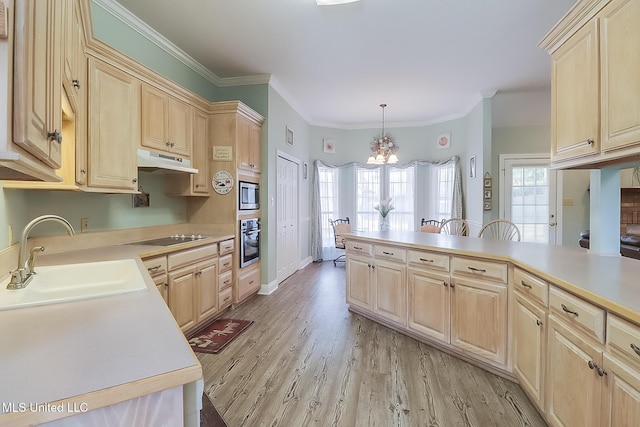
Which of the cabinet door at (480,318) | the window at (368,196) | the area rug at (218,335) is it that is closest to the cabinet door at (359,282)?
the cabinet door at (480,318)

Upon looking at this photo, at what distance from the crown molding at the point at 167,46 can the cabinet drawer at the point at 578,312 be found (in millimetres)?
3798

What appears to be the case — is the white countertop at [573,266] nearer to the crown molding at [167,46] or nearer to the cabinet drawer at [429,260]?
the cabinet drawer at [429,260]

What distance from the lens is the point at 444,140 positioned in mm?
6184

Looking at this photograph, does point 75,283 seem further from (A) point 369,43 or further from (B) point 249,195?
(A) point 369,43

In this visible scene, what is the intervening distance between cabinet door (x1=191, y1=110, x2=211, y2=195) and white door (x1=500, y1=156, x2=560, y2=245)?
16.8 feet

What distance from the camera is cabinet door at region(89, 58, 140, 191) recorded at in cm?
224

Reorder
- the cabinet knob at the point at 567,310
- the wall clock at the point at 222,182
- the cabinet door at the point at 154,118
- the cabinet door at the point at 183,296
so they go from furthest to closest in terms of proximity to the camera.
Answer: the wall clock at the point at 222,182, the cabinet door at the point at 154,118, the cabinet door at the point at 183,296, the cabinet knob at the point at 567,310

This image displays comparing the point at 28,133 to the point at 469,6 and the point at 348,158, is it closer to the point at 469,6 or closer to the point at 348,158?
the point at 469,6

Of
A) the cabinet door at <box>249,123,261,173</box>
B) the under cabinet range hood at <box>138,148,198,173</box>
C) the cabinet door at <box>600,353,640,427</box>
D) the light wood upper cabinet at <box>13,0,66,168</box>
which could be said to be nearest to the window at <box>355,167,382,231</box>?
the cabinet door at <box>249,123,261,173</box>

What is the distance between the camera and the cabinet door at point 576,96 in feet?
5.57

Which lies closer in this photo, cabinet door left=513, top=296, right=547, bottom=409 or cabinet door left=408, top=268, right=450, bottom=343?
cabinet door left=513, top=296, right=547, bottom=409

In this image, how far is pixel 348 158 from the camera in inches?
269

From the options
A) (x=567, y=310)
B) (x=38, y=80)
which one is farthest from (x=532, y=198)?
(x=38, y=80)

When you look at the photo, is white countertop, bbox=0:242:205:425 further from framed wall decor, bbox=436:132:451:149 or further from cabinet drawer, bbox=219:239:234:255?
framed wall decor, bbox=436:132:451:149
